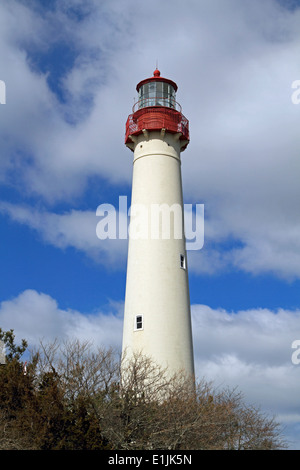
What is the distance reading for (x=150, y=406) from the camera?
2088 centimetres

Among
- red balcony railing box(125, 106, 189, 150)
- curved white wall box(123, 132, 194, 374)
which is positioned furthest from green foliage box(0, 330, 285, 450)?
red balcony railing box(125, 106, 189, 150)

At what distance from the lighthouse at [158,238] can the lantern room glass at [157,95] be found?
0.18 feet

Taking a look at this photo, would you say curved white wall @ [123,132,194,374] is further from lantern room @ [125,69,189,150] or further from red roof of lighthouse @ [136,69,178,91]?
red roof of lighthouse @ [136,69,178,91]

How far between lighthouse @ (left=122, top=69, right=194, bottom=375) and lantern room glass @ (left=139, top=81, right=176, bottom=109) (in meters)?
0.05

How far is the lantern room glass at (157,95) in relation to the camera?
32434mm

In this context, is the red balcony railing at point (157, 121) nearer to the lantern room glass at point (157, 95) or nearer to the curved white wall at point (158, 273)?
the curved white wall at point (158, 273)

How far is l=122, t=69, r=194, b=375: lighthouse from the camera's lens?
27609 millimetres

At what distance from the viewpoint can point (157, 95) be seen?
32.7 metres

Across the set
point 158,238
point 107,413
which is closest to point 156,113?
point 158,238

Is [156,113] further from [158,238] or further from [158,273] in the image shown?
[158,273]

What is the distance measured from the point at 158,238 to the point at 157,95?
9471 millimetres
